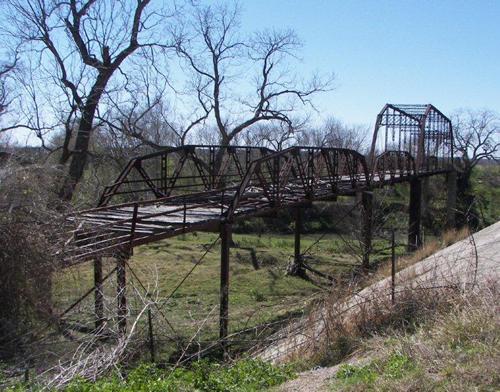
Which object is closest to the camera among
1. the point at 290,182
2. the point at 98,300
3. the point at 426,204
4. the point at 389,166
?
the point at 98,300

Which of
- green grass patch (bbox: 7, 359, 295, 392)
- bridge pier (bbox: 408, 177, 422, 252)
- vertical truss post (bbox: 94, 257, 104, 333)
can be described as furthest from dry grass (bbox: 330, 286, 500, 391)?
bridge pier (bbox: 408, 177, 422, 252)

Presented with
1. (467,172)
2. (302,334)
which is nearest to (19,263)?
(302,334)

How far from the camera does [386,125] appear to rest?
35.2m

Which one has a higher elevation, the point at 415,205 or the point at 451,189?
the point at 451,189

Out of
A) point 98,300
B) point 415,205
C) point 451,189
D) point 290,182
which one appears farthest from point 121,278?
point 451,189

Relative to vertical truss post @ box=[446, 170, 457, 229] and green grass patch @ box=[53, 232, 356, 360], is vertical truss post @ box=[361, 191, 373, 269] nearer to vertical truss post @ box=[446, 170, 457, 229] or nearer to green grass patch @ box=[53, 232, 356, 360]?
green grass patch @ box=[53, 232, 356, 360]

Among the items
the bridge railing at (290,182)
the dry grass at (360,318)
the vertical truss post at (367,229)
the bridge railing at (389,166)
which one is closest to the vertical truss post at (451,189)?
the bridge railing at (389,166)

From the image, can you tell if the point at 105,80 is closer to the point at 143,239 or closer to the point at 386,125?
the point at 143,239

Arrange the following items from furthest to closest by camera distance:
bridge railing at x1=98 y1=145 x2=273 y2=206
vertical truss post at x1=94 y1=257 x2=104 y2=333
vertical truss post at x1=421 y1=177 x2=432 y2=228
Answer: vertical truss post at x1=421 y1=177 x2=432 y2=228 < bridge railing at x1=98 y1=145 x2=273 y2=206 < vertical truss post at x1=94 y1=257 x2=104 y2=333

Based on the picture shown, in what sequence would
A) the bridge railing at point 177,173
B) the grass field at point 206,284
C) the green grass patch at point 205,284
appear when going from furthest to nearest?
the bridge railing at point 177,173, the grass field at point 206,284, the green grass patch at point 205,284

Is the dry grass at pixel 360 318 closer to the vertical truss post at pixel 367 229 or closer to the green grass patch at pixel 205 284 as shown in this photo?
the green grass patch at pixel 205 284

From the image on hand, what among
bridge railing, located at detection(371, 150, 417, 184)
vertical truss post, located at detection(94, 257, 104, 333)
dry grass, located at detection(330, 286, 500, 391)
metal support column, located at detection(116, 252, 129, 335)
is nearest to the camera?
dry grass, located at detection(330, 286, 500, 391)

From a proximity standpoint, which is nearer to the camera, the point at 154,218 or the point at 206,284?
the point at 154,218

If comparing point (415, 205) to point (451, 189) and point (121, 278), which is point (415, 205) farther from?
point (121, 278)
